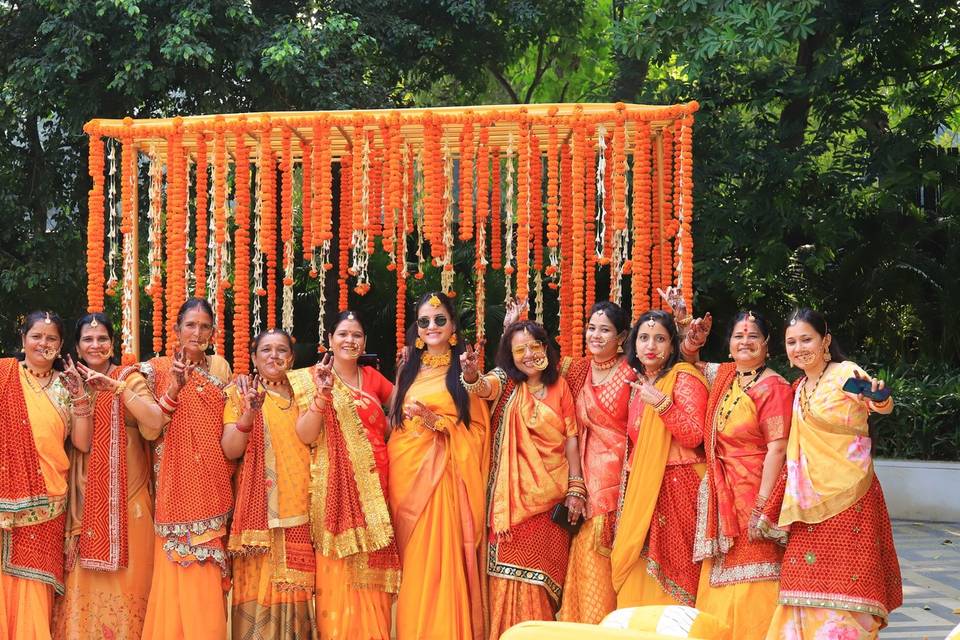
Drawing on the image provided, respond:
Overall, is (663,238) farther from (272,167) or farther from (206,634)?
(206,634)

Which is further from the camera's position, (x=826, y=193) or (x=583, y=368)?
(x=826, y=193)

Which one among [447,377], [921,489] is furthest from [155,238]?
[921,489]

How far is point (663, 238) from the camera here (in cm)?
520

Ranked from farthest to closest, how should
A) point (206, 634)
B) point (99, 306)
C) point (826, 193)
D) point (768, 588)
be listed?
point (826, 193)
point (99, 306)
point (206, 634)
point (768, 588)

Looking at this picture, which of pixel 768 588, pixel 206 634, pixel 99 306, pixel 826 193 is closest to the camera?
pixel 768 588

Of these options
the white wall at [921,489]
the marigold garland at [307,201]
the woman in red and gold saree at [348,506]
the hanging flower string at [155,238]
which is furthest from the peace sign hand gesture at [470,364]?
the white wall at [921,489]

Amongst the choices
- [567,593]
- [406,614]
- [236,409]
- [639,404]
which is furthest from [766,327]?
[236,409]

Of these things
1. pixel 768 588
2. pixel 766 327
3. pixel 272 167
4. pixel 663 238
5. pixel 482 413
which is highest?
pixel 272 167

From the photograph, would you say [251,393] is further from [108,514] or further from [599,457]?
[599,457]

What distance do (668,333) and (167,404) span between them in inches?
80.7

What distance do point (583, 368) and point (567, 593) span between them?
3.10ft

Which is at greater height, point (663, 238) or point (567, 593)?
point (663, 238)

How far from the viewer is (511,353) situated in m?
4.46

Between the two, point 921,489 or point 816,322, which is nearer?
point 816,322
